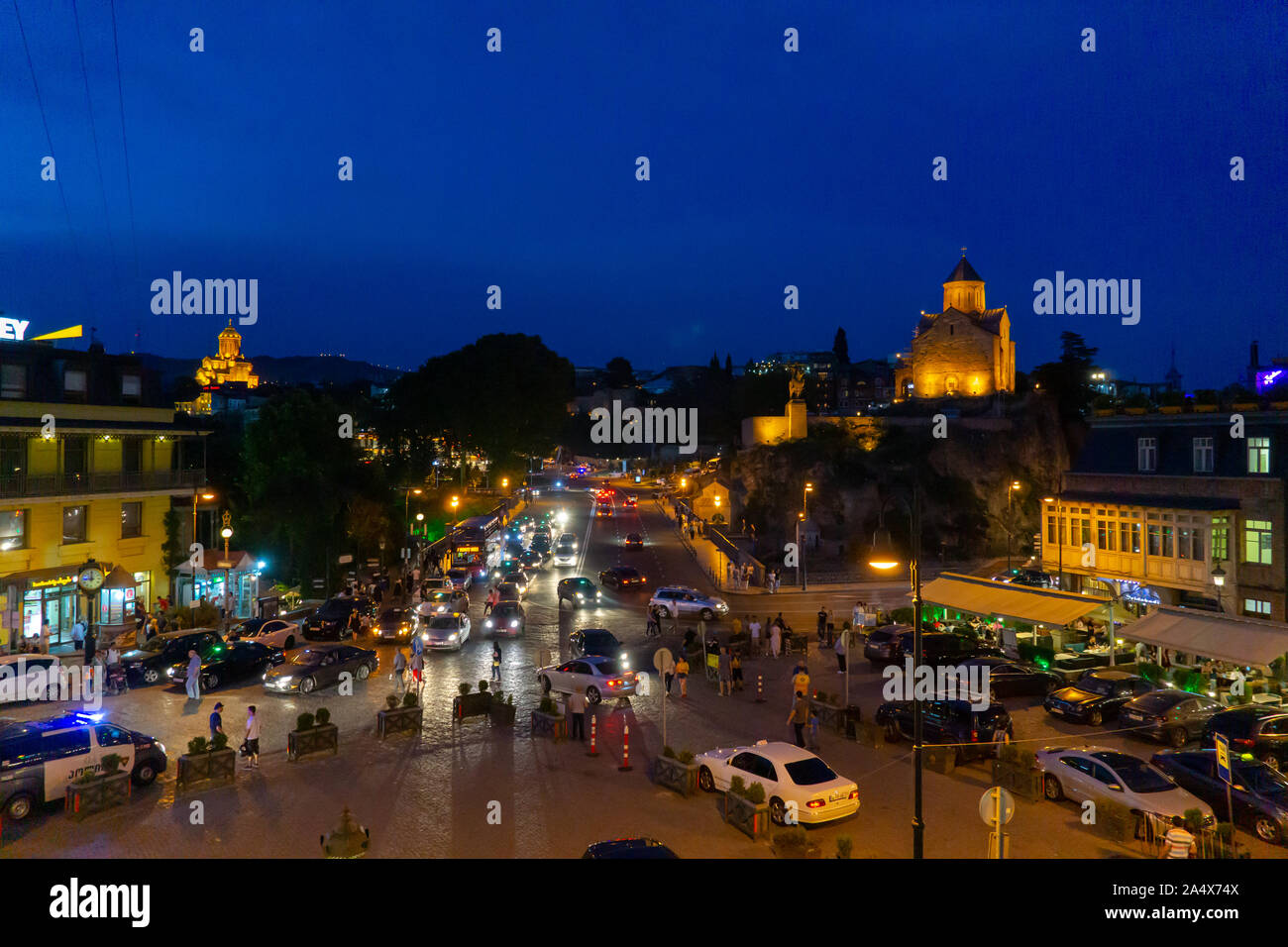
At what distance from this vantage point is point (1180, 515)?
33.0 m

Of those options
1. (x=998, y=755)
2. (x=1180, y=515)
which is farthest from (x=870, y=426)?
(x=998, y=755)

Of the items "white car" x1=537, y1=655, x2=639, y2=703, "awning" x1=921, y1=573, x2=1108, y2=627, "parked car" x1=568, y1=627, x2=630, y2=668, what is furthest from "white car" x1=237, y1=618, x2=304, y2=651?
"awning" x1=921, y1=573, x2=1108, y2=627

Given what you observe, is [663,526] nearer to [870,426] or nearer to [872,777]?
[870,426]

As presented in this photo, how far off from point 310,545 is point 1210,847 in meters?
38.2

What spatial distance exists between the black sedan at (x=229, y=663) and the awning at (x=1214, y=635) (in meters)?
25.2

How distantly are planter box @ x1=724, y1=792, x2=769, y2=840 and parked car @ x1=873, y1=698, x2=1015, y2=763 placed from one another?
6001 millimetres

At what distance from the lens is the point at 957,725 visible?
17609mm

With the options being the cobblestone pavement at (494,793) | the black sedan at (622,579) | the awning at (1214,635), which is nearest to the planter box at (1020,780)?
the cobblestone pavement at (494,793)

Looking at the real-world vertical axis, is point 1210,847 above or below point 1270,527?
below

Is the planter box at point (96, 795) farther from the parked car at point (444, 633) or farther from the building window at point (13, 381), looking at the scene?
the building window at point (13, 381)

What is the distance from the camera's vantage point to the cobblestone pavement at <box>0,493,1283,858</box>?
12.6 m

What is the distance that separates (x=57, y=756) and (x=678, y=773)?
10.8m

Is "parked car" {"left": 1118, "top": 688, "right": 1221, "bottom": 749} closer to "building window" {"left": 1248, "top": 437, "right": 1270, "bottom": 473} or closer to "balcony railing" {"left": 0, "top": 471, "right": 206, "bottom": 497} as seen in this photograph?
"building window" {"left": 1248, "top": 437, "right": 1270, "bottom": 473}
